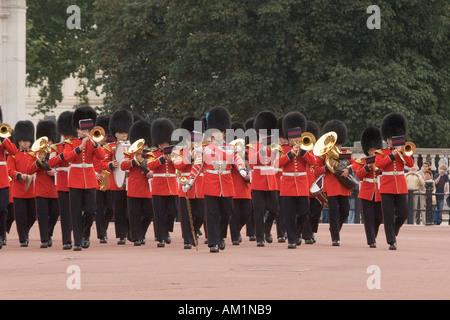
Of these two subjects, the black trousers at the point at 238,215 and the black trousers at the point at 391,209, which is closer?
the black trousers at the point at 391,209

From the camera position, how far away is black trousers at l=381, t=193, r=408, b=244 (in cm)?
1683

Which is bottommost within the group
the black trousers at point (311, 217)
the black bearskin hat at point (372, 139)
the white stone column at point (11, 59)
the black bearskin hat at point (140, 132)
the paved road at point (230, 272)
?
the paved road at point (230, 272)

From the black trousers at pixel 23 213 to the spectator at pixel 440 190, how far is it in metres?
10.0

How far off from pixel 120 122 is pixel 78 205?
8.34ft

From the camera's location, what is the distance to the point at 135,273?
516 inches

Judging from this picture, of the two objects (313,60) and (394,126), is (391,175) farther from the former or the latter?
(313,60)

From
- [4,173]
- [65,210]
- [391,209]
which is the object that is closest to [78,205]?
[65,210]

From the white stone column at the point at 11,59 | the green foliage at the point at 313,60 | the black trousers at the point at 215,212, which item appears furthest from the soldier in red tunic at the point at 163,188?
the green foliage at the point at 313,60

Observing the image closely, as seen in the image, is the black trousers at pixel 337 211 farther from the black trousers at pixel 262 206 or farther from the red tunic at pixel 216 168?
the red tunic at pixel 216 168

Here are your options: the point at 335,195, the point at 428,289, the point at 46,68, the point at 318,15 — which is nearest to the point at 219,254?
the point at 335,195

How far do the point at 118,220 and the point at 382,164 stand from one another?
3.76 meters

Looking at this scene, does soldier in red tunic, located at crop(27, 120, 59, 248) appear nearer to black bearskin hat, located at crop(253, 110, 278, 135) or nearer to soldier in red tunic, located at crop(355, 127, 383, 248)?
black bearskin hat, located at crop(253, 110, 278, 135)

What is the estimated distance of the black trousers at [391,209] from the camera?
16.8 meters

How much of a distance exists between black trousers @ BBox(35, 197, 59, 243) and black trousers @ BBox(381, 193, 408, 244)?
4.08 meters
